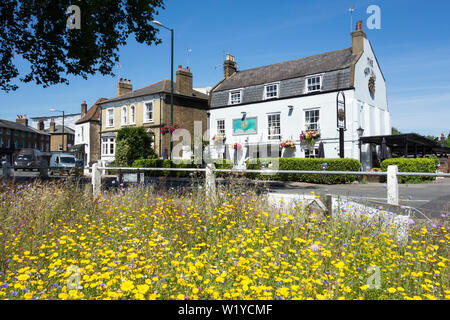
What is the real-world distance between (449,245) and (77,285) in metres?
4.58

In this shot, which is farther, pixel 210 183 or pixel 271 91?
pixel 271 91

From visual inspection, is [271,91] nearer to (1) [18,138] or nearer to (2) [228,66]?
(2) [228,66]

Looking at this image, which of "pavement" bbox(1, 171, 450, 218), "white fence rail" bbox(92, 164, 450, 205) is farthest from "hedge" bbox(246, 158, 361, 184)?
"white fence rail" bbox(92, 164, 450, 205)

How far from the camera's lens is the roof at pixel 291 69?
2448 cm

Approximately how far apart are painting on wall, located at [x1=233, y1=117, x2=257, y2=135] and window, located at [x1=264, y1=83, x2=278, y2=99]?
241 centimetres

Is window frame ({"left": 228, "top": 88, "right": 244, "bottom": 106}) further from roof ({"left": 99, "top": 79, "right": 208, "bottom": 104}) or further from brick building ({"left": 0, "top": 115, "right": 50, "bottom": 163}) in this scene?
brick building ({"left": 0, "top": 115, "right": 50, "bottom": 163})

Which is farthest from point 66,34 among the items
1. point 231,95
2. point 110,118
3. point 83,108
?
point 83,108

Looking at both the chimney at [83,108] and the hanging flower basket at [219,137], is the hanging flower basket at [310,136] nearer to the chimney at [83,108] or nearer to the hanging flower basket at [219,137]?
the hanging flower basket at [219,137]

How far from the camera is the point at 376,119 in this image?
26.5 metres

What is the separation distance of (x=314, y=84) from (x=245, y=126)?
718 cm

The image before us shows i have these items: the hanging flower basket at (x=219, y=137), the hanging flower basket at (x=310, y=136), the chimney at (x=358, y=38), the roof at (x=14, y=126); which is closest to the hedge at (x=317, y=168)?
the hanging flower basket at (x=310, y=136)

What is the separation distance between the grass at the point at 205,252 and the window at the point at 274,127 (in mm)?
20664

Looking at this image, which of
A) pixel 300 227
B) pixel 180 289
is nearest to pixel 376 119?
pixel 300 227

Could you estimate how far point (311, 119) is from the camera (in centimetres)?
2494
